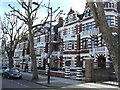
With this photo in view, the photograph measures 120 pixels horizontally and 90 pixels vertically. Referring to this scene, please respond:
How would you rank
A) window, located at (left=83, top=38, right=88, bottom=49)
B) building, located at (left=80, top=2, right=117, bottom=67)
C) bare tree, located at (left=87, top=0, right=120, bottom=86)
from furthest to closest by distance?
window, located at (left=83, top=38, right=88, bottom=49), building, located at (left=80, top=2, right=117, bottom=67), bare tree, located at (left=87, top=0, right=120, bottom=86)

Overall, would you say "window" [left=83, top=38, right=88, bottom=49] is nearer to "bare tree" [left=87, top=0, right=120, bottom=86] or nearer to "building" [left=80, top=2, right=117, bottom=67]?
"building" [left=80, top=2, right=117, bottom=67]

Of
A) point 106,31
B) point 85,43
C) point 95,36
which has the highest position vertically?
point 95,36

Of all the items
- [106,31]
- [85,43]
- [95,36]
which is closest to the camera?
[106,31]

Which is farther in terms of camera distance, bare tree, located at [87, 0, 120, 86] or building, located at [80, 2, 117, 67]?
building, located at [80, 2, 117, 67]

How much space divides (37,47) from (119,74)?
206ft

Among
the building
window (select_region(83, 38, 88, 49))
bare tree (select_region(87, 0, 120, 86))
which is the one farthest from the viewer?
window (select_region(83, 38, 88, 49))

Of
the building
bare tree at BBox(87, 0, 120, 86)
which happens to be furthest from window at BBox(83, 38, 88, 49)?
bare tree at BBox(87, 0, 120, 86)

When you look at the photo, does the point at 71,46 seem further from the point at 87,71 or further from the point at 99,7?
the point at 99,7

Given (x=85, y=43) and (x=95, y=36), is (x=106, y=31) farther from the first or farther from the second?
(x=85, y=43)

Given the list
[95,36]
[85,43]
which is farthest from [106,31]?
[85,43]

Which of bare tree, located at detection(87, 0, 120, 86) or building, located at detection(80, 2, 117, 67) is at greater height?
building, located at detection(80, 2, 117, 67)

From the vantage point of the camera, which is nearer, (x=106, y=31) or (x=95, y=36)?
(x=106, y=31)

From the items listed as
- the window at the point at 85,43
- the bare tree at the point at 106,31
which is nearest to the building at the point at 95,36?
the window at the point at 85,43

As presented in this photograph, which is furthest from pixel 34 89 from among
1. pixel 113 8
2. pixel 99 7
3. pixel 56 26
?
pixel 56 26
